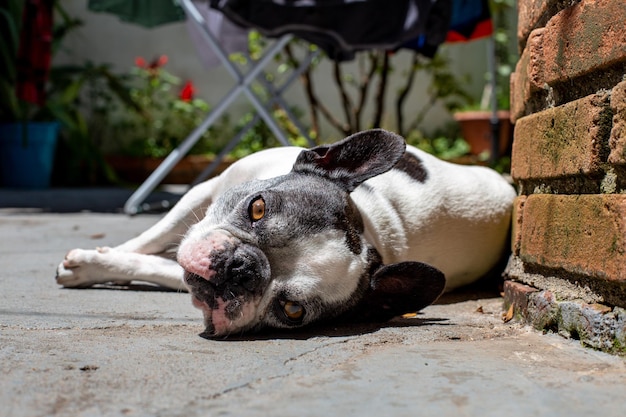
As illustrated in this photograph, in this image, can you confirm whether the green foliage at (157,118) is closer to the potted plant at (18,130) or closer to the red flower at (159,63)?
the red flower at (159,63)

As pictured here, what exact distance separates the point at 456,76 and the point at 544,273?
7.77m

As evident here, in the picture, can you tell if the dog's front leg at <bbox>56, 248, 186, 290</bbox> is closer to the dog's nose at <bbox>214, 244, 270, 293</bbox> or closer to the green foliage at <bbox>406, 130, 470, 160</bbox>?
the dog's nose at <bbox>214, 244, 270, 293</bbox>

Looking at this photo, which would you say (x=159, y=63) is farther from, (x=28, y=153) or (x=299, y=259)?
(x=299, y=259)

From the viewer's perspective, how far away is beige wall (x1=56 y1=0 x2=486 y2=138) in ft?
32.4

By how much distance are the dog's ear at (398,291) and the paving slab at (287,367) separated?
0.06m

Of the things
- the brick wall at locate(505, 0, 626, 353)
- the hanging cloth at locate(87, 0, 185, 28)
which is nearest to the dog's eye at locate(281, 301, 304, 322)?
the brick wall at locate(505, 0, 626, 353)

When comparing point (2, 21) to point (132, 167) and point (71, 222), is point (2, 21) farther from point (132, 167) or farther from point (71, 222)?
point (71, 222)

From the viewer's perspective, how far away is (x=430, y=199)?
9.77 ft

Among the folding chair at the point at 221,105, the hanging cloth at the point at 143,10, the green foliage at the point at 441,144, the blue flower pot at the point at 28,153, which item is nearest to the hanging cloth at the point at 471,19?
the folding chair at the point at 221,105

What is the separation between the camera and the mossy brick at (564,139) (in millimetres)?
2090

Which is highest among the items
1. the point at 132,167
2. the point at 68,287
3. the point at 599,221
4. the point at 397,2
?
the point at 397,2

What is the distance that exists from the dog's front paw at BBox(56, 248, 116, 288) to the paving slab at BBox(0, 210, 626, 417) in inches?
10.0

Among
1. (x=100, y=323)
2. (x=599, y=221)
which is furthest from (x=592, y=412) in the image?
(x=100, y=323)

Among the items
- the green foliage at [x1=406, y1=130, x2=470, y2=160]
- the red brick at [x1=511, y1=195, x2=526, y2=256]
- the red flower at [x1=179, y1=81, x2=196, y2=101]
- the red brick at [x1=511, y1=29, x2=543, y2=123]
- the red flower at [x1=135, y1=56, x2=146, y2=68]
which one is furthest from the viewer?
the red flower at [x1=135, y1=56, x2=146, y2=68]
